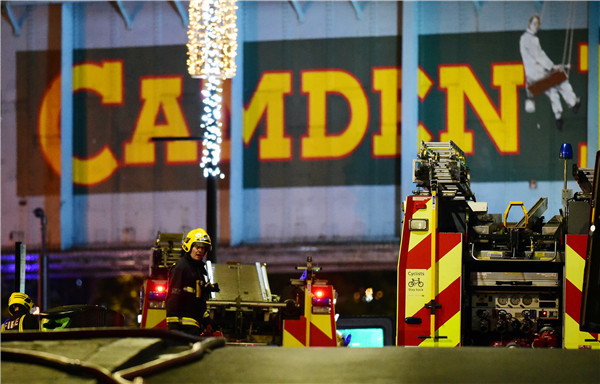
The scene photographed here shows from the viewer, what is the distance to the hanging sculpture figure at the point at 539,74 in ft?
78.0

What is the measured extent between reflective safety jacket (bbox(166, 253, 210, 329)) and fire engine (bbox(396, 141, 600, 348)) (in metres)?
2.27

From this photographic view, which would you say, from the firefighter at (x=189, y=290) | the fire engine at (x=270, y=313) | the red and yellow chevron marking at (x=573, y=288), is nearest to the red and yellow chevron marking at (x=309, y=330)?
the fire engine at (x=270, y=313)

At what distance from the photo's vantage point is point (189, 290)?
1089 centimetres

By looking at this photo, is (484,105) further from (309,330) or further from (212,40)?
(309,330)

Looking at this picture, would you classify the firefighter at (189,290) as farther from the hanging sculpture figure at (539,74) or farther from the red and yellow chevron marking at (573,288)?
the hanging sculpture figure at (539,74)

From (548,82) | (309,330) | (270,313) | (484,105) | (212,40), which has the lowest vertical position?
(309,330)

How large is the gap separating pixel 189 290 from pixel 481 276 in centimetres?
304

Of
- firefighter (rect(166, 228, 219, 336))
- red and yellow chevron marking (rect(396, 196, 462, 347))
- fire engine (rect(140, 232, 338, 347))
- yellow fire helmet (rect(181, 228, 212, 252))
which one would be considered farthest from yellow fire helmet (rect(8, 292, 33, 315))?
red and yellow chevron marking (rect(396, 196, 462, 347))

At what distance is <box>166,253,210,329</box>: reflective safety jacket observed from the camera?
35.7 ft

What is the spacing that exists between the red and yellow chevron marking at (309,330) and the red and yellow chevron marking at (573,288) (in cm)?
368

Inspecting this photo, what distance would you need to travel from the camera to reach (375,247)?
79.0 feet

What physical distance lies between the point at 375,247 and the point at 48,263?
26.5 ft

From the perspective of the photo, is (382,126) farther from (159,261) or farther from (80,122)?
(159,261)

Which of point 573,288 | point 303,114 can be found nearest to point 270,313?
point 573,288
